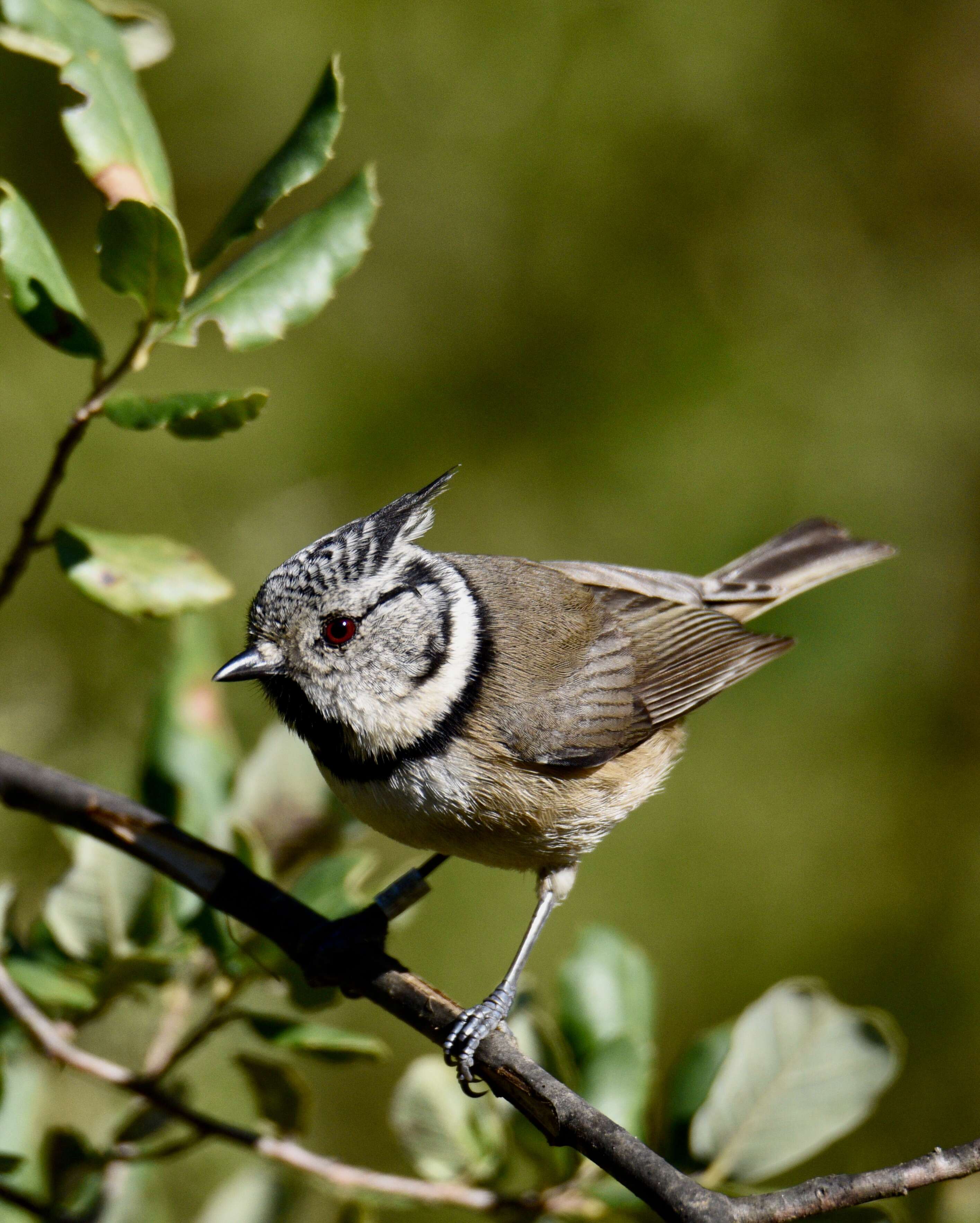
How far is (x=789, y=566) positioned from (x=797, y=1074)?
156 centimetres

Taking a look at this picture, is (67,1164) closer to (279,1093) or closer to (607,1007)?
(279,1093)

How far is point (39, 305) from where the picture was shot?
170 cm

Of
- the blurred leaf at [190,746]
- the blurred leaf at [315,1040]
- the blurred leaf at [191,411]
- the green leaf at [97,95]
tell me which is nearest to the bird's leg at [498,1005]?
the blurred leaf at [315,1040]

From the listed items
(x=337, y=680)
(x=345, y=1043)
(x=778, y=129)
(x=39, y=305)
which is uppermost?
(x=778, y=129)

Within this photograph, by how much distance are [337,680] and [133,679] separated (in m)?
1.48

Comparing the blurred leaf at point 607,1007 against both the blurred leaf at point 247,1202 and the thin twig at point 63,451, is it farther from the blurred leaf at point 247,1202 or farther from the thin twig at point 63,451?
the thin twig at point 63,451

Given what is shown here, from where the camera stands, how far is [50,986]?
188 cm

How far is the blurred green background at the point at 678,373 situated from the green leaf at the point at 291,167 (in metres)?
2.06

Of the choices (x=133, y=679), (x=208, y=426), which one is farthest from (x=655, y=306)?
(x=208, y=426)

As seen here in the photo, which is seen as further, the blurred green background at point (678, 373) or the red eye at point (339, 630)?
the blurred green background at point (678, 373)

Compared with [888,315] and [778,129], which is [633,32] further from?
[888,315]

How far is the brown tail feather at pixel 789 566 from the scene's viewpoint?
3.16 metres

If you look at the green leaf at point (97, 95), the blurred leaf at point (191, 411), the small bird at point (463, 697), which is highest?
the green leaf at point (97, 95)

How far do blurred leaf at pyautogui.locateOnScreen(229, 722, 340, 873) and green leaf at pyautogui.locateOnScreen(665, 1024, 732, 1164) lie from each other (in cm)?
79
